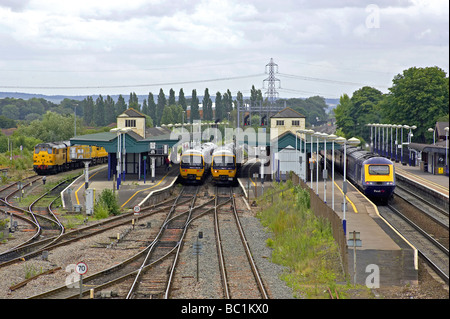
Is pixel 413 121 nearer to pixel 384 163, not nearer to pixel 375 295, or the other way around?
pixel 384 163

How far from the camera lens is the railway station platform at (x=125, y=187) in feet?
112

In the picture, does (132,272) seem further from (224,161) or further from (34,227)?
(224,161)

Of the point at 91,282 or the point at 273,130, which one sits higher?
the point at 273,130

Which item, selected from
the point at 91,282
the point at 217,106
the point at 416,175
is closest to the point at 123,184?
the point at 416,175

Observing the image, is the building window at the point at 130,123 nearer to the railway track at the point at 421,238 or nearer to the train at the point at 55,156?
the train at the point at 55,156

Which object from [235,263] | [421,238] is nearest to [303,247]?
[235,263]

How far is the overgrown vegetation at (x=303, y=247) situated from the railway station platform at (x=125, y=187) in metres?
8.44

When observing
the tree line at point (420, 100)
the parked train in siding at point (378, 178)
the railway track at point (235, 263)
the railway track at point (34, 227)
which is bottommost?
the railway track at point (235, 263)

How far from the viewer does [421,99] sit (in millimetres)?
58969

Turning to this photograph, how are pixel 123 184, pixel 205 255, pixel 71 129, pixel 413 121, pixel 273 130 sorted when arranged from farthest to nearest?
pixel 71 129, pixel 413 121, pixel 273 130, pixel 123 184, pixel 205 255

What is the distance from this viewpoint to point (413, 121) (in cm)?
6069

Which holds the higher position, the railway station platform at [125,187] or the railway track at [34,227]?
the railway station platform at [125,187]

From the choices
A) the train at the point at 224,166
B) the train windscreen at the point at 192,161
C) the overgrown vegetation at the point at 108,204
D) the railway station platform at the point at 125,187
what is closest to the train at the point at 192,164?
the train windscreen at the point at 192,161
